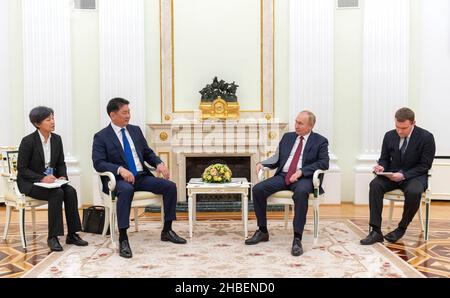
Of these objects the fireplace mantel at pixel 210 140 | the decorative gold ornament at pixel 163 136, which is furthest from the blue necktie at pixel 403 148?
the decorative gold ornament at pixel 163 136

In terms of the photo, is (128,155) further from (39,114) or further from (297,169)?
(297,169)

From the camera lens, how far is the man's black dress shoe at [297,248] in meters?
4.46

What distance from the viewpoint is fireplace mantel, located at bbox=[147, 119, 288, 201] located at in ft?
24.0

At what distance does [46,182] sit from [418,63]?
5.40 m

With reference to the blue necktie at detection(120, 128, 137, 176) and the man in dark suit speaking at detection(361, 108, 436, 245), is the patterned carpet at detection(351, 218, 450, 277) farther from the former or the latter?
the blue necktie at detection(120, 128, 137, 176)

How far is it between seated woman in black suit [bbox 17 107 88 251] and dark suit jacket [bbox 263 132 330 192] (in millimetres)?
2000

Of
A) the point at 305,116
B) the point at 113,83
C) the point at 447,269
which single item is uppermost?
the point at 113,83

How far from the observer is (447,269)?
402 centimetres

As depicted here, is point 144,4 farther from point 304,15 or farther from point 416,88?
point 416,88

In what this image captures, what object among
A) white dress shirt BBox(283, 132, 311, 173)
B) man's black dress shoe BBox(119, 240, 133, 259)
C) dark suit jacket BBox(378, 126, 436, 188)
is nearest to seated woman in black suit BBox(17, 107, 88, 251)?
man's black dress shoe BBox(119, 240, 133, 259)

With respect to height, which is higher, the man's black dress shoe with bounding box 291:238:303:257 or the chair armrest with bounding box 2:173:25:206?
the chair armrest with bounding box 2:173:25:206
